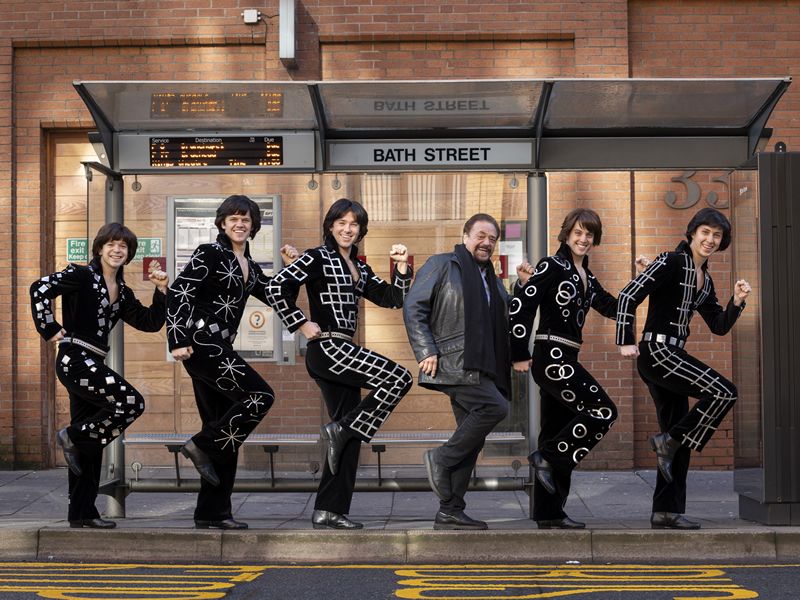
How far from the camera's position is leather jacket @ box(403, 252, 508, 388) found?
21.8ft

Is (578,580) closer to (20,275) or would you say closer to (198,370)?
(198,370)

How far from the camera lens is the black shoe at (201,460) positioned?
689 centimetres

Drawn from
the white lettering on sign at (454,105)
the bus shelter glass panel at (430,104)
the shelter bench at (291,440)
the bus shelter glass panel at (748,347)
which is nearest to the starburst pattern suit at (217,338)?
the shelter bench at (291,440)

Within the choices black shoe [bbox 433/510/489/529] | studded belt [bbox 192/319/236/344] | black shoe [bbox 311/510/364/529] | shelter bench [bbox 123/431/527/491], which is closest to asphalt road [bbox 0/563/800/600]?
black shoe [bbox 433/510/489/529]

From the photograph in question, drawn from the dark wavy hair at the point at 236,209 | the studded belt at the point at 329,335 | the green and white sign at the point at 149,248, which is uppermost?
the dark wavy hair at the point at 236,209

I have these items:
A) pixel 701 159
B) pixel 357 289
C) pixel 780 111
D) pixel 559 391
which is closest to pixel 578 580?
pixel 559 391

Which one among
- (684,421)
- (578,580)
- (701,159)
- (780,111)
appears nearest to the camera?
(578,580)

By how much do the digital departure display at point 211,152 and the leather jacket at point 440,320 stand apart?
1.62m

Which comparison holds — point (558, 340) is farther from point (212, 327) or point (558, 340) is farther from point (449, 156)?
point (212, 327)

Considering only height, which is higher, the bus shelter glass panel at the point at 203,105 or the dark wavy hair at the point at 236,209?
the bus shelter glass panel at the point at 203,105

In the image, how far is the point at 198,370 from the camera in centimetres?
684

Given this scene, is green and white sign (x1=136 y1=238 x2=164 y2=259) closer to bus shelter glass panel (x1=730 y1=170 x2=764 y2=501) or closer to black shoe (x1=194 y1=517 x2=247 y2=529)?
black shoe (x1=194 y1=517 x2=247 y2=529)

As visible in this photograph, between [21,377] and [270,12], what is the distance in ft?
12.8

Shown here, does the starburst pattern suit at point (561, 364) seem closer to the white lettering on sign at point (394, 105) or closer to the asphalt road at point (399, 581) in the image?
the asphalt road at point (399, 581)
